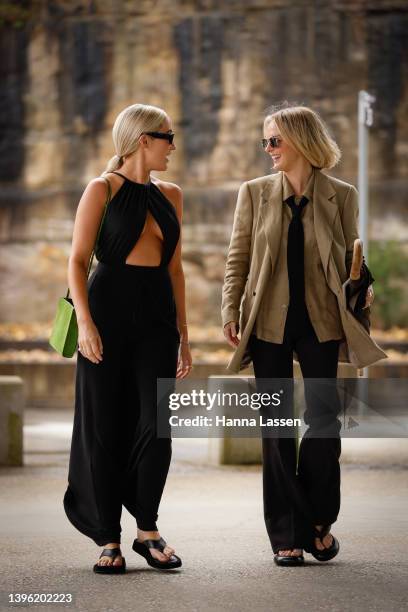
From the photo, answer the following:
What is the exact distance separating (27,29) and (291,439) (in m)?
17.3

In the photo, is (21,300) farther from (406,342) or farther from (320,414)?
(320,414)

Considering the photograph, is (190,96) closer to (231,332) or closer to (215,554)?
(215,554)

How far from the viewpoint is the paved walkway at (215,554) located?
5.71 metres

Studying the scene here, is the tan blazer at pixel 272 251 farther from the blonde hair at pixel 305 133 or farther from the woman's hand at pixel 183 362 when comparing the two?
the woman's hand at pixel 183 362

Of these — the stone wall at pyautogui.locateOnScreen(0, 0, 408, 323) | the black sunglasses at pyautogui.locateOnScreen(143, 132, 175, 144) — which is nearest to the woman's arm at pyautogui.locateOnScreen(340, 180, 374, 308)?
the black sunglasses at pyautogui.locateOnScreen(143, 132, 175, 144)

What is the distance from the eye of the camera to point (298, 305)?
6.35 m

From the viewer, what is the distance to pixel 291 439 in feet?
21.0

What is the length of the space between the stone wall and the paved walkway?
39.8 ft

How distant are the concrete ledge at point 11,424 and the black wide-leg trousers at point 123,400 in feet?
14.3

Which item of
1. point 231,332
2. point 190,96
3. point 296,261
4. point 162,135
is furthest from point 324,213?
point 190,96

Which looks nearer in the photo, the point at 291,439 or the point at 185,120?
the point at 291,439

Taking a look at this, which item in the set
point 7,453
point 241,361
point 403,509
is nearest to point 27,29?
point 7,453

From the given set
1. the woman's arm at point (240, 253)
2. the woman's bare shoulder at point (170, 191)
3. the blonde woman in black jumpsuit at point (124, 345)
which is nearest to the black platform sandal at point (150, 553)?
the blonde woman in black jumpsuit at point (124, 345)

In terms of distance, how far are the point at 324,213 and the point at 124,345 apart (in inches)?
41.0
